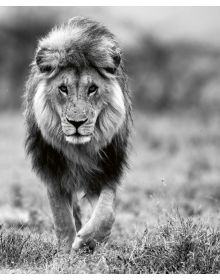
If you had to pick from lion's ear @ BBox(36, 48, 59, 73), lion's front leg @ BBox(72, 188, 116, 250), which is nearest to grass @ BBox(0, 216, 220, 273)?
lion's front leg @ BBox(72, 188, 116, 250)

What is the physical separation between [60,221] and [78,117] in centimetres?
96

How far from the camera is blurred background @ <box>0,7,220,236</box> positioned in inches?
302

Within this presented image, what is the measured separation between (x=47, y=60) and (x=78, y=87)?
340 millimetres

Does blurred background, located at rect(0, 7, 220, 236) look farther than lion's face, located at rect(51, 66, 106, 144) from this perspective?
Yes

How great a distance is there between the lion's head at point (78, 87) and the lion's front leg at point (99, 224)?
0.48m

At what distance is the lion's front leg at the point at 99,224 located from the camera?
198 inches

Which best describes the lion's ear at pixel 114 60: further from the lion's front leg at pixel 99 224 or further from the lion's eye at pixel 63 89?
the lion's front leg at pixel 99 224

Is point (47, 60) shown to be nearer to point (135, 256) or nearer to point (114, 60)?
point (114, 60)

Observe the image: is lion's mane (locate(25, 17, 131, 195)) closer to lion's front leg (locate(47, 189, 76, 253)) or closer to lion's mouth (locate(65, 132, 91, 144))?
lion's front leg (locate(47, 189, 76, 253))

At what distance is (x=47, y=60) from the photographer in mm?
5270

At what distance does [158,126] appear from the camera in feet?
48.9

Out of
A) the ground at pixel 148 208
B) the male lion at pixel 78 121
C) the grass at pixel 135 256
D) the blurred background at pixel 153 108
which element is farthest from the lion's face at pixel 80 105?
the blurred background at pixel 153 108

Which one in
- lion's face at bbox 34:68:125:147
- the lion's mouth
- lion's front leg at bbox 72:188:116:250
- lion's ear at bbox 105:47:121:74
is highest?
lion's ear at bbox 105:47:121:74

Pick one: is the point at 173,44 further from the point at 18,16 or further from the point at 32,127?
the point at 32,127
